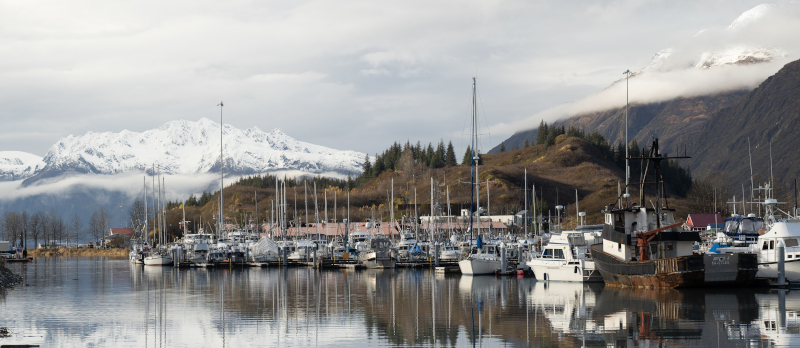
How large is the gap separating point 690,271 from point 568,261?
38.1 feet

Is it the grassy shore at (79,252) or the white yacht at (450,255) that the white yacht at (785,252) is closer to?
the white yacht at (450,255)

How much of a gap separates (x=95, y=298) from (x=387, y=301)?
17.8 meters

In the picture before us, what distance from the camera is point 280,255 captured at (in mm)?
91438

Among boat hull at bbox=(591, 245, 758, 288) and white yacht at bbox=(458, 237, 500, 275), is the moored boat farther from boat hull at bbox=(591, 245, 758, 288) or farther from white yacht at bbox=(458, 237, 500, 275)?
white yacht at bbox=(458, 237, 500, 275)

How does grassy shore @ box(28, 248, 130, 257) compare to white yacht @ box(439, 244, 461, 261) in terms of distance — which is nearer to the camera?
white yacht @ box(439, 244, 461, 261)

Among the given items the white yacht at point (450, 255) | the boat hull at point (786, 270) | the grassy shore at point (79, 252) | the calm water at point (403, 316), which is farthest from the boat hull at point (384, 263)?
the grassy shore at point (79, 252)

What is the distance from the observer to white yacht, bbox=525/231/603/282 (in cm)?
5056

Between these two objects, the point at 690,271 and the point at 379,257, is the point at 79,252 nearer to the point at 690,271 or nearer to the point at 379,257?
the point at 379,257

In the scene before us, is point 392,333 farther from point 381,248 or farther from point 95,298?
point 381,248

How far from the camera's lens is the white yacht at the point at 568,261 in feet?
166

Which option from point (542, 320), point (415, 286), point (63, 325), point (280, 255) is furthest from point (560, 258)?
point (280, 255)

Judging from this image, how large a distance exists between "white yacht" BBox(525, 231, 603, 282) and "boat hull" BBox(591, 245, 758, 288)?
233 inches

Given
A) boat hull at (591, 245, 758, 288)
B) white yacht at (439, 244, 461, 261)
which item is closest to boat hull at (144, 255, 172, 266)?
white yacht at (439, 244, 461, 261)

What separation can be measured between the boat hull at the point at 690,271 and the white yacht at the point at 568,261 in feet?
19.5
